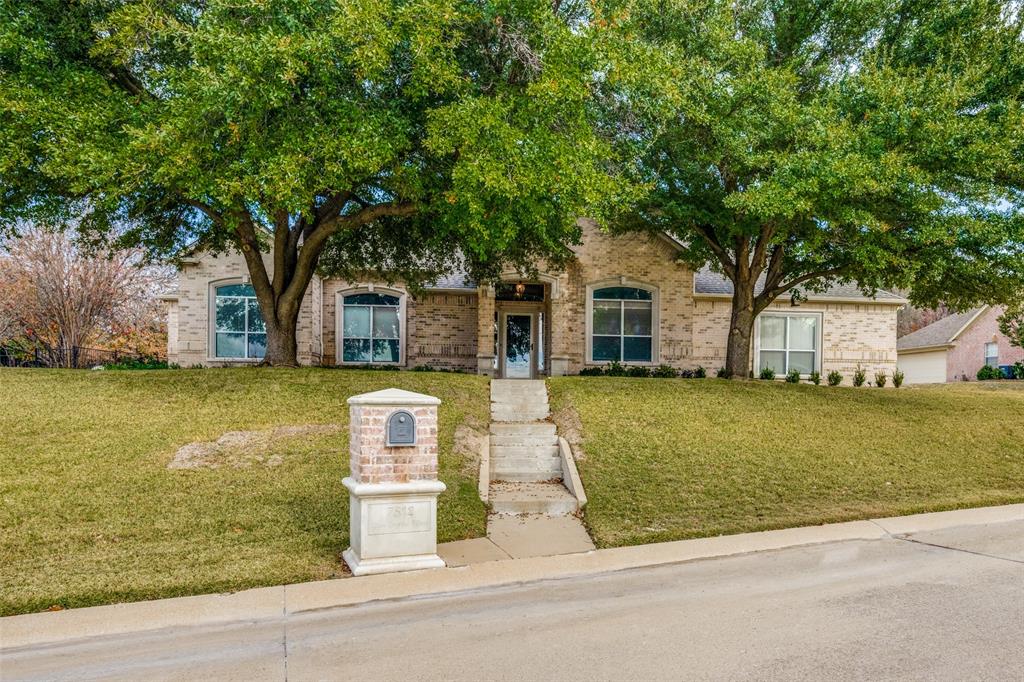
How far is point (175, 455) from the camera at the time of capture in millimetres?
9734

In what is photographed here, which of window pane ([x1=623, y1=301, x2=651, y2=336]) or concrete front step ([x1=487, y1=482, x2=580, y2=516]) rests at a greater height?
window pane ([x1=623, y1=301, x2=651, y2=336])

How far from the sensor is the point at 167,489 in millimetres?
8562

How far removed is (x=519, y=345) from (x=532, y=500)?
12374mm

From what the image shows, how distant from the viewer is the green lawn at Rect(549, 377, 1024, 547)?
360 inches

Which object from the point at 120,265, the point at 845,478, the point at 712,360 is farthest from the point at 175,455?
the point at 120,265

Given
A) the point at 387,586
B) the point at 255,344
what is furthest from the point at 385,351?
the point at 387,586

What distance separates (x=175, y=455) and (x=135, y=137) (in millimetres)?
5101

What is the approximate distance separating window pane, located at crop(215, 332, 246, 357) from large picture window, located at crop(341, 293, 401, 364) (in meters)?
3.05

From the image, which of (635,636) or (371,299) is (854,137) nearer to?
(635,636)

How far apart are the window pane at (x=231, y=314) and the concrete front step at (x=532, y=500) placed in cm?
1315

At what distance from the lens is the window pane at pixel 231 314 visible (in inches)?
802

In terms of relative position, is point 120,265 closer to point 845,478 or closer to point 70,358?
point 70,358

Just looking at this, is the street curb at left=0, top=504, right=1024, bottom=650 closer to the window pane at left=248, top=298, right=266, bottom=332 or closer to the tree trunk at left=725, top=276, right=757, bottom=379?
the tree trunk at left=725, top=276, right=757, bottom=379

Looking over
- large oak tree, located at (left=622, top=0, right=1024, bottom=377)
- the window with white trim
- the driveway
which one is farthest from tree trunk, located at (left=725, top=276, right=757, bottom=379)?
the window with white trim
